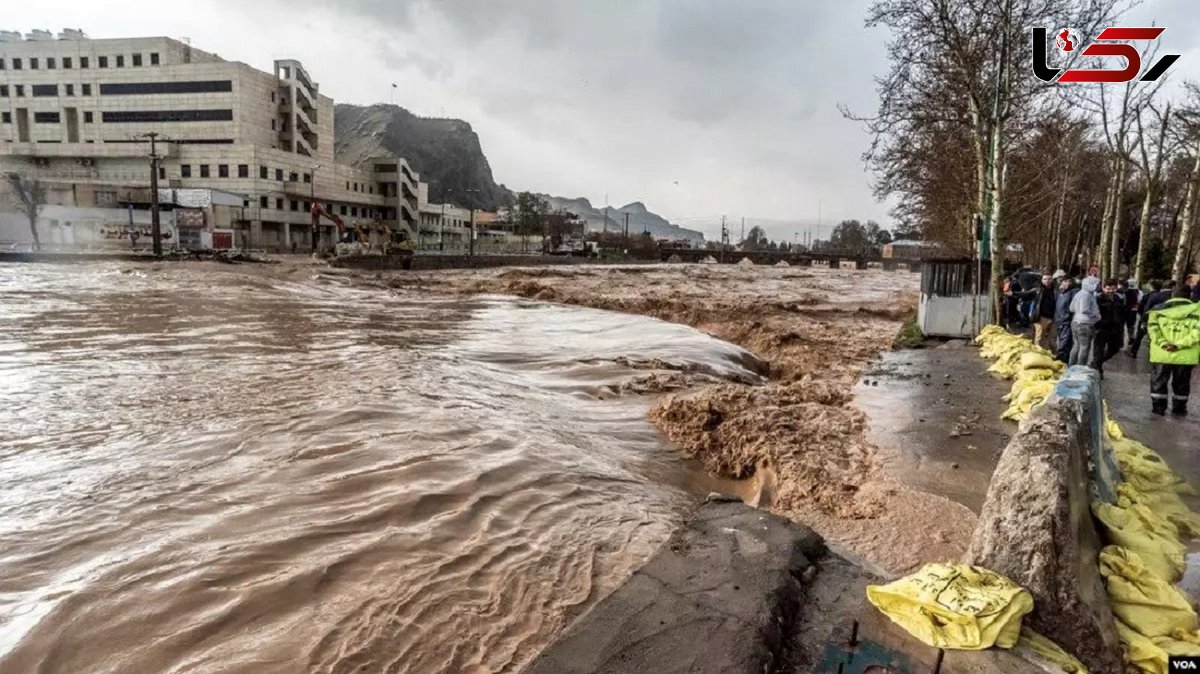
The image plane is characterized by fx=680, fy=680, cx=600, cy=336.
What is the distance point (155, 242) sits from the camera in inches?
1604

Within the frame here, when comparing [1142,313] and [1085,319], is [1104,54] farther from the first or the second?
[1085,319]

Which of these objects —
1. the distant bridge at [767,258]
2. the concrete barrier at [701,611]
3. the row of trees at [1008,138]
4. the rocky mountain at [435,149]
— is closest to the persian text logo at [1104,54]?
the row of trees at [1008,138]

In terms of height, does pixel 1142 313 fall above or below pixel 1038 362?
above

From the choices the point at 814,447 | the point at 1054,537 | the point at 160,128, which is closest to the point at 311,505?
the point at 814,447

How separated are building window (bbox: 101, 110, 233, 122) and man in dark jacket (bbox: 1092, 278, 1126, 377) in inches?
2965

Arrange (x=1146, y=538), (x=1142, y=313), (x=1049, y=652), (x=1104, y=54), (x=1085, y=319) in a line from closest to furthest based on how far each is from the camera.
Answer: (x=1049, y=652), (x=1146, y=538), (x=1085, y=319), (x=1142, y=313), (x=1104, y=54)

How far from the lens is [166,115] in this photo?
226ft

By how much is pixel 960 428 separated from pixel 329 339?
1213cm

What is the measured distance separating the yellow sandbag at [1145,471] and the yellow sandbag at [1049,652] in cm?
295

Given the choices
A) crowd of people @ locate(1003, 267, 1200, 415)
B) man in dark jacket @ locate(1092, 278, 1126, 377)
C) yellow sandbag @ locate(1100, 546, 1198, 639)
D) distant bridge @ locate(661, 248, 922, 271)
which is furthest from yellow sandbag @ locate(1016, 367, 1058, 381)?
distant bridge @ locate(661, 248, 922, 271)

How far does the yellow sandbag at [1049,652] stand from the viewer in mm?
2895

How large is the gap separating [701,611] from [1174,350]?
A: 23.3ft

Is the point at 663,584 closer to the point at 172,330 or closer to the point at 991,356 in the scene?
the point at 991,356

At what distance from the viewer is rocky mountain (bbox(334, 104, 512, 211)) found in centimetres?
15138
